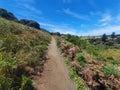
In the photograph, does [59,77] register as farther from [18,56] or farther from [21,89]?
[21,89]

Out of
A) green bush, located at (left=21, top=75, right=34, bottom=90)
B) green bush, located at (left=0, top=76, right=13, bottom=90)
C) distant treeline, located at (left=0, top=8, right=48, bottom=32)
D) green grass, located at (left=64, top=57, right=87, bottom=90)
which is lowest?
green grass, located at (left=64, top=57, right=87, bottom=90)

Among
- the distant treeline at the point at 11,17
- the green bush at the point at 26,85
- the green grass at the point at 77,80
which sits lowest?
the green grass at the point at 77,80

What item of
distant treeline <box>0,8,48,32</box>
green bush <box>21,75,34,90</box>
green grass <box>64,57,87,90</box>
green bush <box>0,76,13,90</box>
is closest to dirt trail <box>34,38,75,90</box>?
green grass <box>64,57,87,90</box>

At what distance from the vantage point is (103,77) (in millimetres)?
11633

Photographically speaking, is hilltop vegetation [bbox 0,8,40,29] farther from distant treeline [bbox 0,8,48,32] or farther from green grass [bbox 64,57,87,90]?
green grass [bbox 64,57,87,90]

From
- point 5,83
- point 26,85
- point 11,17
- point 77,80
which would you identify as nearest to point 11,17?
point 11,17

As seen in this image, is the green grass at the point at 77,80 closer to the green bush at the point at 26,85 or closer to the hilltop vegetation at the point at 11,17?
the green bush at the point at 26,85

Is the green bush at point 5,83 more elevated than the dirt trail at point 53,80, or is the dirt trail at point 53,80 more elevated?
the green bush at point 5,83

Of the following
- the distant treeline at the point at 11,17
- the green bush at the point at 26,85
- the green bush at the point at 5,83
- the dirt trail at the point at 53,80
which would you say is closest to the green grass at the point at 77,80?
the dirt trail at the point at 53,80

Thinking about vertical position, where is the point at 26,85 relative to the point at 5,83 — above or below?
below

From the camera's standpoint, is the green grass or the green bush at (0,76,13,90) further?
the green grass

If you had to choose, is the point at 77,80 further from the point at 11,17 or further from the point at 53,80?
the point at 11,17

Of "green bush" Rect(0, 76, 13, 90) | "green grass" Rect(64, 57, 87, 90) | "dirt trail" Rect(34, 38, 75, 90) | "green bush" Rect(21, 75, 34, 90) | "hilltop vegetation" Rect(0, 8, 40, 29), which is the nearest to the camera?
"green bush" Rect(0, 76, 13, 90)

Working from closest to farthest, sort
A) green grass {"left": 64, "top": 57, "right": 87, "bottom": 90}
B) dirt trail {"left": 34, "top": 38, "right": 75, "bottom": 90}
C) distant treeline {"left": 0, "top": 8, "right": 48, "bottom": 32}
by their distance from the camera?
dirt trail {"left": 34, "top": 38, "right": 75, "bottom": 90} → green grass {"left": 64, "top": 57, "right": 87, "bottom": 90} → distant treeline {"left": 0, "top": 8, "right": 48, "bottom": 32}
